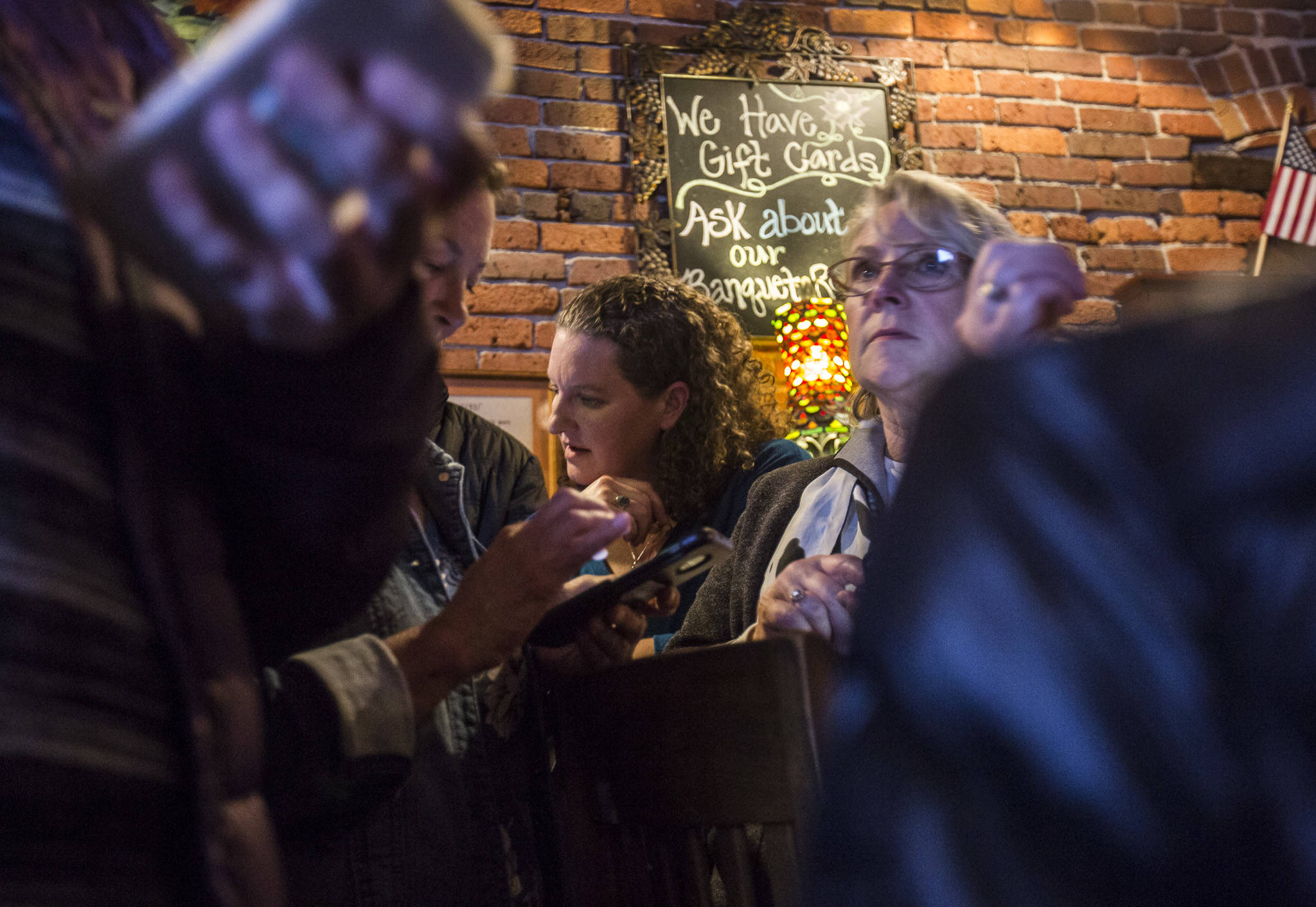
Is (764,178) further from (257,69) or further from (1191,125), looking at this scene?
(257,69)

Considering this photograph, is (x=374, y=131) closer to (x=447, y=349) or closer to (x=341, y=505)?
(x=341, y=505)

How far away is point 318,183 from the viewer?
340 mm

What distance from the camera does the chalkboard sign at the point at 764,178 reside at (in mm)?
3031

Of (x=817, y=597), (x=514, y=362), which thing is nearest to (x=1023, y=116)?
(x=514, y=362)

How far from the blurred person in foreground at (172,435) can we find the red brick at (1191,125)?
368cm

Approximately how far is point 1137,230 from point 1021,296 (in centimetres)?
310

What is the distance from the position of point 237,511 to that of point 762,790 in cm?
41

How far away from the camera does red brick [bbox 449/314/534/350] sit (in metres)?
2.85

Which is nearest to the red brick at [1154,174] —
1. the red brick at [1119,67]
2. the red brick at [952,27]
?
the red brick at [1119,67]

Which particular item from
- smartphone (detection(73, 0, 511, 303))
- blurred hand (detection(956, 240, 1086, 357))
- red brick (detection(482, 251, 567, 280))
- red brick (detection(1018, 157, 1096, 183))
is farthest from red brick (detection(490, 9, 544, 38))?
smartphone (detection(73, 0, 511, 303))

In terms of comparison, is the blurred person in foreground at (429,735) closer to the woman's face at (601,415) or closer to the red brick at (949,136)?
the woman's face at (601,415)

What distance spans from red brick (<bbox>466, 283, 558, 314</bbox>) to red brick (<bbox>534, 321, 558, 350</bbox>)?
0.14 feet

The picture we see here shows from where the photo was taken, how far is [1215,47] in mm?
3531

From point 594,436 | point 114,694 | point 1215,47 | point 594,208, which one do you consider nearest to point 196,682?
point 114,694
